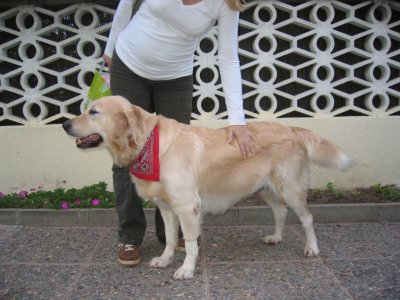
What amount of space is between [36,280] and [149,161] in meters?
1.31

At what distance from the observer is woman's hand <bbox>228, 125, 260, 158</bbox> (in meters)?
3.24

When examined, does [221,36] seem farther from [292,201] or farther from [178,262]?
[178,262]

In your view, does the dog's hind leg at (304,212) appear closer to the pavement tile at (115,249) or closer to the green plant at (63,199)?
the pavement tile at (115,249)

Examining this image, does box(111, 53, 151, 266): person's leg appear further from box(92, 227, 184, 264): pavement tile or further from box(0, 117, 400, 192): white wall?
box(0, 117, 400, 192): white wall

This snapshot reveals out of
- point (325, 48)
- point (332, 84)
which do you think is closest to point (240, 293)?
point (332, 84)

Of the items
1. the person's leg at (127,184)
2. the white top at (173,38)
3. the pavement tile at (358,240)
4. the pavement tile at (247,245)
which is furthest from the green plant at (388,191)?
the person's leg at (127,184)

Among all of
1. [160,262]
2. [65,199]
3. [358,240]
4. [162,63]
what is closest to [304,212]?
[358,240]

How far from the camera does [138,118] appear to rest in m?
2.97

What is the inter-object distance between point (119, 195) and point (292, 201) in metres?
1.48

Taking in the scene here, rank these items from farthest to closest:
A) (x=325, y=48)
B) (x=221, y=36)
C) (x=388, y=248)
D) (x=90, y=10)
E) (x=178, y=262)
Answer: (x=325, y=48), (x=90, y=10), (x=388, y=248), (x=178, y=262), (x=221, y=36)

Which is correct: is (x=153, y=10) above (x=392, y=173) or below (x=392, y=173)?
above

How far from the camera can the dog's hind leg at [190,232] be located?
9.96 feet

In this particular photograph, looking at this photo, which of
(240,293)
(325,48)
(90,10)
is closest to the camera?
(240,293)

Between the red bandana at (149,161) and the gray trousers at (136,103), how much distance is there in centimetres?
37
